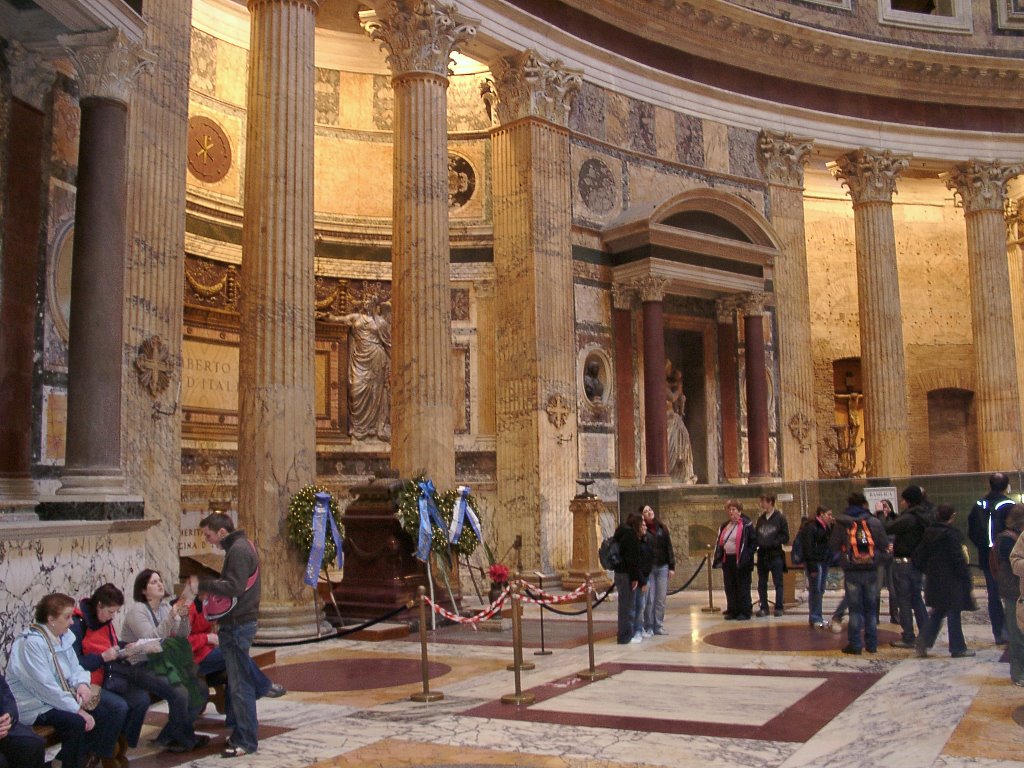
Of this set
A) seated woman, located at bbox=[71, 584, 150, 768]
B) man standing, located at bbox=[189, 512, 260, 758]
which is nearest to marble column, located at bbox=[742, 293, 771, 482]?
man standing, located at bbox=[189, 512, 260, 758]

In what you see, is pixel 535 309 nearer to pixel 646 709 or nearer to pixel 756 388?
pixel 756 388

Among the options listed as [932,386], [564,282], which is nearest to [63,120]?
[564,282]

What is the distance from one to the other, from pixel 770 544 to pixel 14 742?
10.4 meters

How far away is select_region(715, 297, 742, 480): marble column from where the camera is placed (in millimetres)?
22219

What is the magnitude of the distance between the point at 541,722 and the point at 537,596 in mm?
3169

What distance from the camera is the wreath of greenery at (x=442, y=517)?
1405 cm

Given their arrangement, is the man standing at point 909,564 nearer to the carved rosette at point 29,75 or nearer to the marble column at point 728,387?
the carved rosette at point 29,75

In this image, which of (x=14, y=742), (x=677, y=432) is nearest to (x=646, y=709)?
(x=14, y=742)

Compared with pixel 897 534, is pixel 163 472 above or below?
above

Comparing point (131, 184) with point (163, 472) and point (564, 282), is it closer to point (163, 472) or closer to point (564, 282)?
point (163, 472)

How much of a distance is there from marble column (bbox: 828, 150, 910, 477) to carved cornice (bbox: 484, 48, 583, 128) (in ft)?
29.8

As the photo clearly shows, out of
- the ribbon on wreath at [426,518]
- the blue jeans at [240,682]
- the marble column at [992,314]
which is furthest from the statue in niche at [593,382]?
the blue jeans at [240,682]

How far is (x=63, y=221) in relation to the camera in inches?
443

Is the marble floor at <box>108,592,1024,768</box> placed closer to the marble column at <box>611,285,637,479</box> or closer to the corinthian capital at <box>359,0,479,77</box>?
the marble column at <box>611,285,637,479</box>
